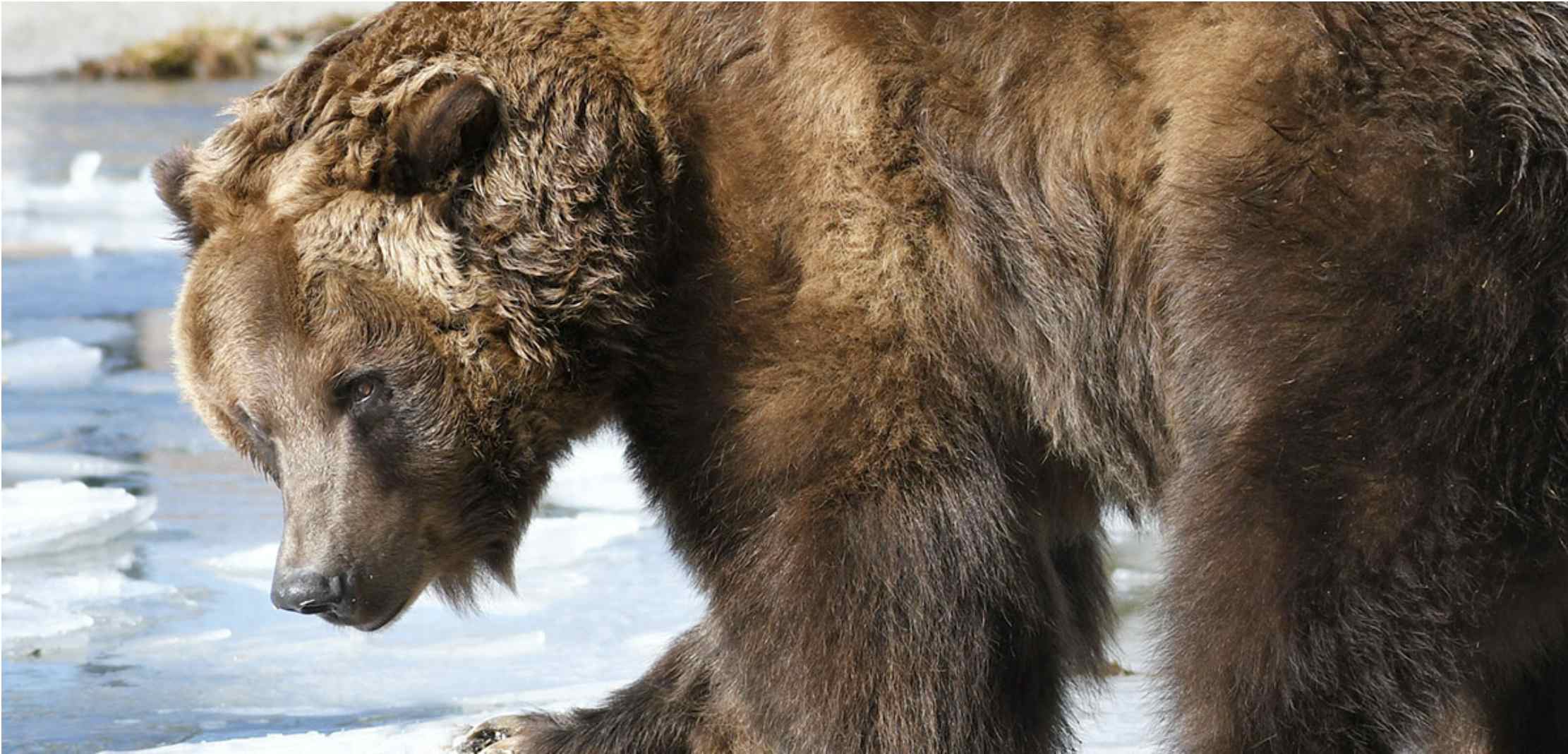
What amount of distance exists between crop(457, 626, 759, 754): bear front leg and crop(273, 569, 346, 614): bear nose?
0.95 meters

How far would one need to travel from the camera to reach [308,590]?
3955 millimetres

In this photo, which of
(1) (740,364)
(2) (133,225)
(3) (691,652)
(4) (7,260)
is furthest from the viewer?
(2) (133,225)

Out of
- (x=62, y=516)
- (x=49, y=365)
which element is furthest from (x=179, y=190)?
(x=49, y=365)

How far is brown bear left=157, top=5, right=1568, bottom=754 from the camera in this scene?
3234 millimetres

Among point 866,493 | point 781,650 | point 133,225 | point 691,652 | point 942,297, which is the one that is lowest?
point 133,225

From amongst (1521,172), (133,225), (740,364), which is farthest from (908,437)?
(133,225)

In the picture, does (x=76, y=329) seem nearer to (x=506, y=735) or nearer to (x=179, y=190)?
(x=506, y=735)

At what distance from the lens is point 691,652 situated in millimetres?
4684

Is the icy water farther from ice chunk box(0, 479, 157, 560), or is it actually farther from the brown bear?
the brown bear

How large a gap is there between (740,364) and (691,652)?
3.63 ft

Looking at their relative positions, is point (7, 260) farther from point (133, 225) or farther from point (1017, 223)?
point (1017, 223)

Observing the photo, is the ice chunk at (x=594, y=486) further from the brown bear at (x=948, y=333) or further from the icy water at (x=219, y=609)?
the brown bear at (x=948, y=333)

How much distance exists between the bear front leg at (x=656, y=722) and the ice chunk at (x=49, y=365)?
5328mm

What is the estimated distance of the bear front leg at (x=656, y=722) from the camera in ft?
15.1
